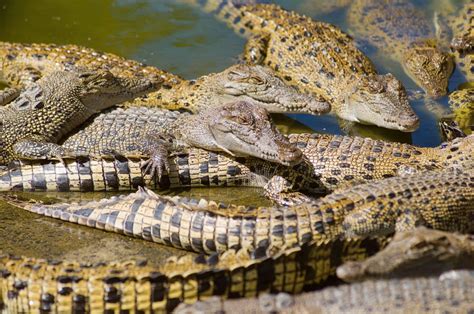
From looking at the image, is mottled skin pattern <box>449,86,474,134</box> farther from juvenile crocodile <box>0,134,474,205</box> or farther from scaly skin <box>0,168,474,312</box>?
scaly skin <box>0,168,474,312</box>

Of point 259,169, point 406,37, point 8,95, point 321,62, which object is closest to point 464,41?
point 406,37

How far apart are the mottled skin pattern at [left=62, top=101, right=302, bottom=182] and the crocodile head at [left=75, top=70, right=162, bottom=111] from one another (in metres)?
0.13

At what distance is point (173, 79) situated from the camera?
662cm

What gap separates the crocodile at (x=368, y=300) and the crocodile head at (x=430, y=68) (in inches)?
135

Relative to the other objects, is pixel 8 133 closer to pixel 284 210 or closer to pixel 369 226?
pixel 284 210

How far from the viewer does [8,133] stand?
555 cm

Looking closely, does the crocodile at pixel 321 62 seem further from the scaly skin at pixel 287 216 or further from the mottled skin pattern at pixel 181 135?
the scaly skin at pixel 287 216

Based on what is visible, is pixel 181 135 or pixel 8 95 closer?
pixel 181 135

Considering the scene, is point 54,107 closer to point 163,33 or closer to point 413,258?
point 163,33

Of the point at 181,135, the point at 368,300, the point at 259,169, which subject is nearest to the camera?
the point at 368,300

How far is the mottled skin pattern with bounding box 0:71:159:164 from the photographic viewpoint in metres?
5.52

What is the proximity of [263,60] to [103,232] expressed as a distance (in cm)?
331

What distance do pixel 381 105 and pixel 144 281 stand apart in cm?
310

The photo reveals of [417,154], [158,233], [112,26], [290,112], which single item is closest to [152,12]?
[112,26]
